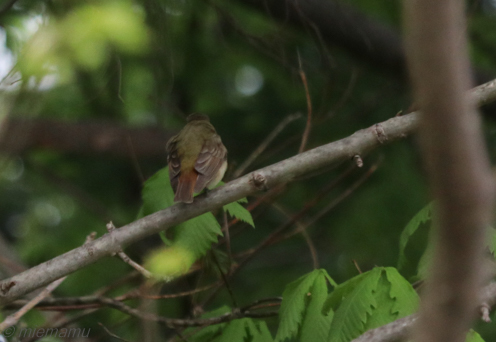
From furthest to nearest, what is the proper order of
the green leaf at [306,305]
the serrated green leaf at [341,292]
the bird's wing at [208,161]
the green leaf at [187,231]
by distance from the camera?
the bird's wing at [208,161]
the green leaf at [187,231]
the green leaf at [306,305]
the serrated green leaf at [341,292]

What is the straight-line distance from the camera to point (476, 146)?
3.50 feet

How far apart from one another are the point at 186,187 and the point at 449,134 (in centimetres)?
313

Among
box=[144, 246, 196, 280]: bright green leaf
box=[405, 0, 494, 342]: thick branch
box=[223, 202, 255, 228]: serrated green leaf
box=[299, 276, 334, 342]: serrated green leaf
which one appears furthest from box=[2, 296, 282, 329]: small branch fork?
box=[405, 0, 494, 342]: thick branch

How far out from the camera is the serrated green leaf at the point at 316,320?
11.7ft

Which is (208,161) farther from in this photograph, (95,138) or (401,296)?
(95,138)

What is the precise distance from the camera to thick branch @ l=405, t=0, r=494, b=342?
40.8 inches

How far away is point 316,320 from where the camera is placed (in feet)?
11.8

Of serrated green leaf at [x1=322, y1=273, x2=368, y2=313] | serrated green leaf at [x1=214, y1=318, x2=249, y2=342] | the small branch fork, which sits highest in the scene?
the small branch fork

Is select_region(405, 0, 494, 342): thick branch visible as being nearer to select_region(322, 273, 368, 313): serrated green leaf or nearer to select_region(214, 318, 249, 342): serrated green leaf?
select_region(322, 273, 368, 313): serrated green leaf

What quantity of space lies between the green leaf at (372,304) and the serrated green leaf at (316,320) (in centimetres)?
23

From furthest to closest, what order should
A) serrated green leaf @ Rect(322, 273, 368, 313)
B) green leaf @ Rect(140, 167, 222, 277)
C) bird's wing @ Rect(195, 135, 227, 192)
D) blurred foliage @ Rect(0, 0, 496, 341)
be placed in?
blurred foliage @ Rect(0, 0, 496, 341) → bird's wing @ Rect(195, 135, 227, 192) → green leaf @ Rect(140, 167, 222, 277) → serrated green leaf @ Rect(322, 273, 368, 313)

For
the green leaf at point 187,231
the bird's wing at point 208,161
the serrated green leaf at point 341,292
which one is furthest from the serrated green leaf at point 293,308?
the bird's wing at point 208,161

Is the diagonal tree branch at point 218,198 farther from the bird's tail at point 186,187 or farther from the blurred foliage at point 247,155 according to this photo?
the blurred foliage at point 247,155

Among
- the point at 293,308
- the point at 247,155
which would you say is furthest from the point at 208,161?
the point at 247,155
